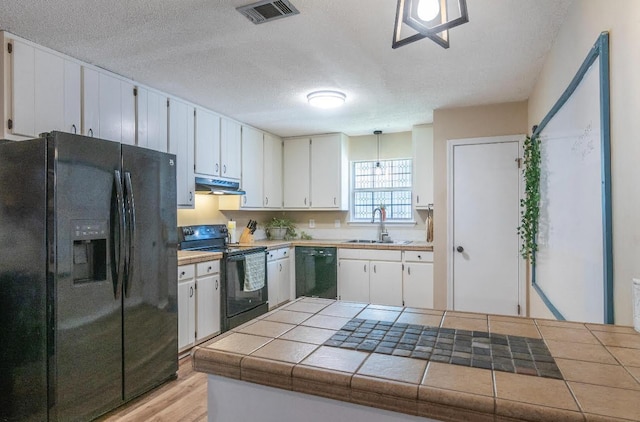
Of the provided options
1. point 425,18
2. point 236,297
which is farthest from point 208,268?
point 425,18

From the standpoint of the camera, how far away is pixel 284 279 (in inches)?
183

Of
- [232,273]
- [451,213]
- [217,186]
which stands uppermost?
[217,186]

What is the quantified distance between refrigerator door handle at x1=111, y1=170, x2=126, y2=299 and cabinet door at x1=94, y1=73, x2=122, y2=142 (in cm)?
66

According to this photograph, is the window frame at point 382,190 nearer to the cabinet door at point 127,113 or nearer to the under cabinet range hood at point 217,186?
the under cabinet range hood at point 217,186

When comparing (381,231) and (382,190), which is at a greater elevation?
(382,190)

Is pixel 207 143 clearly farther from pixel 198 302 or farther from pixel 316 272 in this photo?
pixel 316 272

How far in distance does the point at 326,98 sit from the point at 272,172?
6.33 ft

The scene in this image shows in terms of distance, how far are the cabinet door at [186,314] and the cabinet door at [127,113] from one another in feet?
4.01

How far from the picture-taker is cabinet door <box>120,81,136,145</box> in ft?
9.40

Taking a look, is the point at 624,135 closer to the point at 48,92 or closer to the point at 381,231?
the point at 48,92

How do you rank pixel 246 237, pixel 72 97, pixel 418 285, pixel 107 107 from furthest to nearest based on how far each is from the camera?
pixel 246 237, pixel 418 285, pixel 107 107, pixel 72 97

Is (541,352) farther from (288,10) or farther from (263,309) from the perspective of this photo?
(263,309)

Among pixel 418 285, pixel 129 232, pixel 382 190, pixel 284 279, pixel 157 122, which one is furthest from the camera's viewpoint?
pixel 382 190

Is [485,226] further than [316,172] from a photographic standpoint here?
No
